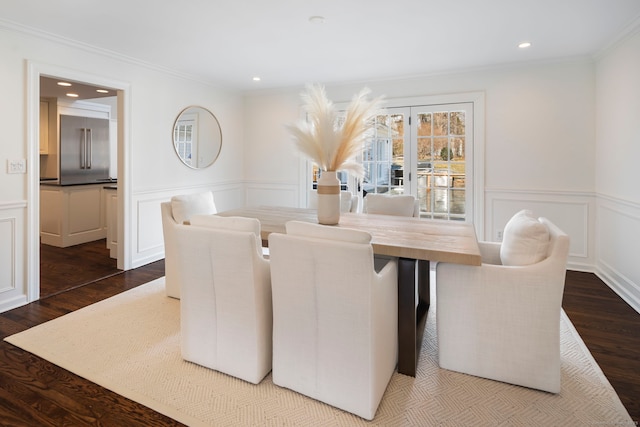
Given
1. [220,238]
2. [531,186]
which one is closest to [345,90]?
[531,186]

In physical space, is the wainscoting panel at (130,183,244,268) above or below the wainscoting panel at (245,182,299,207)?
below

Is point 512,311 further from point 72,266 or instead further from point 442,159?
point 72,266

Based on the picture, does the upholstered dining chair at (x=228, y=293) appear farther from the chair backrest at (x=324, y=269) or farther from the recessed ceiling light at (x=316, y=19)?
the recessed ceiling light at (x=316, y=19)

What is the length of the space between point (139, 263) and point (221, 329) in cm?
281

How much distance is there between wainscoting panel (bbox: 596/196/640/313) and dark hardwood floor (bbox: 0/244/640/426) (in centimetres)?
11

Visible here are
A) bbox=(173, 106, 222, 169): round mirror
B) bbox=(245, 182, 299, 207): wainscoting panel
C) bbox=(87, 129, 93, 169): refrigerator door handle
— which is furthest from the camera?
bbox=(87, 129, 93, 169): refrigerator door handle

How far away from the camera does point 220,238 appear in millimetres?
1884

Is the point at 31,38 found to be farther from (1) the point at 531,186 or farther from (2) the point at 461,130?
(1) the point at 531,186

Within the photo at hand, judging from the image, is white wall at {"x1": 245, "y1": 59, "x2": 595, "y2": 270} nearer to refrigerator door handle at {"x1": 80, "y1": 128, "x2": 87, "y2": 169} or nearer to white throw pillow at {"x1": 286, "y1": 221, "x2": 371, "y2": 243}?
white throw pillow at {"x1": 286, "y1": 221, "x2": 371, "y2": 243}

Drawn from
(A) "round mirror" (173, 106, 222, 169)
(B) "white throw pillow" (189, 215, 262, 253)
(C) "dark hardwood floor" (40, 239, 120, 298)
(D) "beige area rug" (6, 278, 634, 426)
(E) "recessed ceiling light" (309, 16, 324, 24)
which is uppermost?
(E) "recessed ceiling light" (309, 16, 324, 24)

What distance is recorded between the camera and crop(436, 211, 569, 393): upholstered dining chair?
187cm

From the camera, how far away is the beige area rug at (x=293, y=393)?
67.6 inches

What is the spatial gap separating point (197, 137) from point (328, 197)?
10.3ft

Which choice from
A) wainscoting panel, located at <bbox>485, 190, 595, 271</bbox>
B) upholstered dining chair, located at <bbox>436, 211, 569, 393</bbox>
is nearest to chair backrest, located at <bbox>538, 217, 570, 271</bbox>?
upholstered dining chair, located at <bbox>436, 211, 569, 393</bbox>
